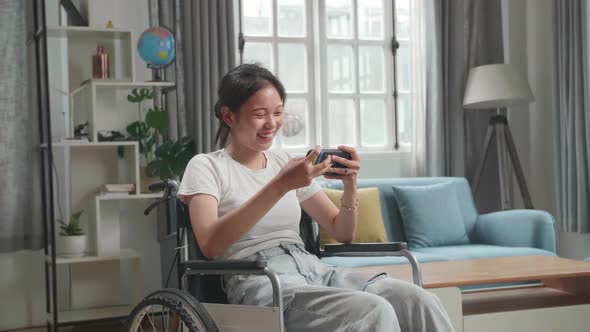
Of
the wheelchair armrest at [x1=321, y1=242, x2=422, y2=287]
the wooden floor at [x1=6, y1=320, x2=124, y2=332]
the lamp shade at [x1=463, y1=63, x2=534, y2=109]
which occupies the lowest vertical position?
the wooden floor at [x1=6, y1=320, x2=124, y2=332]

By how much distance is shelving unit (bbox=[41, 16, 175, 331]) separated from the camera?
4.07 meters

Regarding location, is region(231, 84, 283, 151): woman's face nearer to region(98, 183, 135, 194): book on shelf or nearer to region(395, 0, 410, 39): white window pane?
region(98, 183, 135, 194): book on shelf

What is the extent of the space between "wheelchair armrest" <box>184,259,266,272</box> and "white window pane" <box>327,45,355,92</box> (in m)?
3.27

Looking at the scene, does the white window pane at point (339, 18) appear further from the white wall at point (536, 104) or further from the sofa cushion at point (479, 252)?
the sofa cushion at point (479, 252)

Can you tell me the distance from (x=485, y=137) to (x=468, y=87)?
1.34ft

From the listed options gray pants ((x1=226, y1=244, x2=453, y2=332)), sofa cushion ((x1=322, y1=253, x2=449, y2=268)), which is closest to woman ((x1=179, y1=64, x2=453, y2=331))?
gray pants ((x1=226, y1=244, x2=453, y2=332))

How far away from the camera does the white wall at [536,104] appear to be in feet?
17.0

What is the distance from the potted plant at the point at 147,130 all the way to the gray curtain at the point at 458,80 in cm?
180

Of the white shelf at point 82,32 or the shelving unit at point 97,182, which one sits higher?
the white shelf at point 82,32

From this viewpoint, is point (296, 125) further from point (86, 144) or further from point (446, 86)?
point (86, 144)

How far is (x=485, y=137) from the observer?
520 cm

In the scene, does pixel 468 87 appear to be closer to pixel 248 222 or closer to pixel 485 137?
pixel 485 137

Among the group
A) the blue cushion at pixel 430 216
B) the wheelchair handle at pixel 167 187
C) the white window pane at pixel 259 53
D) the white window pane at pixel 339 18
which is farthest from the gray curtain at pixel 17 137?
the wheelchair handle at pixel 167 187

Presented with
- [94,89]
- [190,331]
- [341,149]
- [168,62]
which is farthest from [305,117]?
[190,331]
